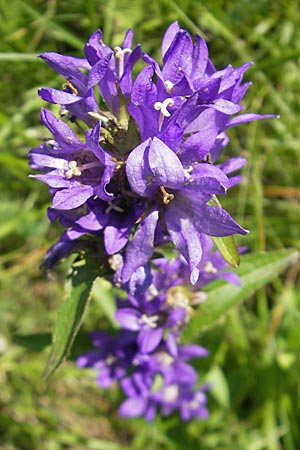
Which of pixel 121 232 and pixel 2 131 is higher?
pixel 2 131

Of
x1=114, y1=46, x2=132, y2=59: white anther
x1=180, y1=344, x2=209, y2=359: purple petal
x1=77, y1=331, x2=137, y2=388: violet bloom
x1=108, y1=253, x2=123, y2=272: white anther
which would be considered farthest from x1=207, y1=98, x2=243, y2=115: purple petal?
x1=180, y1=344, x2=209, y2=359: purple petal

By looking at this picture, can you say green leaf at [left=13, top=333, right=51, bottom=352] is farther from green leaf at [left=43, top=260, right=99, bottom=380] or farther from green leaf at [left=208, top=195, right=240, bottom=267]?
green leaf at [left=208, top=195, right=240, bottom=267]

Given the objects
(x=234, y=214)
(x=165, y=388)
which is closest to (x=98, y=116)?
(x=165, y=388)

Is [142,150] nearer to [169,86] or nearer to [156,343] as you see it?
[169,86]

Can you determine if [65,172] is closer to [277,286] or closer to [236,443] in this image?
[277,286]

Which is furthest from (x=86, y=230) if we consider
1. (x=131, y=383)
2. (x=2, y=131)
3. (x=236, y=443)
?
(x=236, y=443)

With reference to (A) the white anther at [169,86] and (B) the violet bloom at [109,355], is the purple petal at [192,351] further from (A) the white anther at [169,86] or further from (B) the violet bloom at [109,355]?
(A) the white anther at [169,86]
